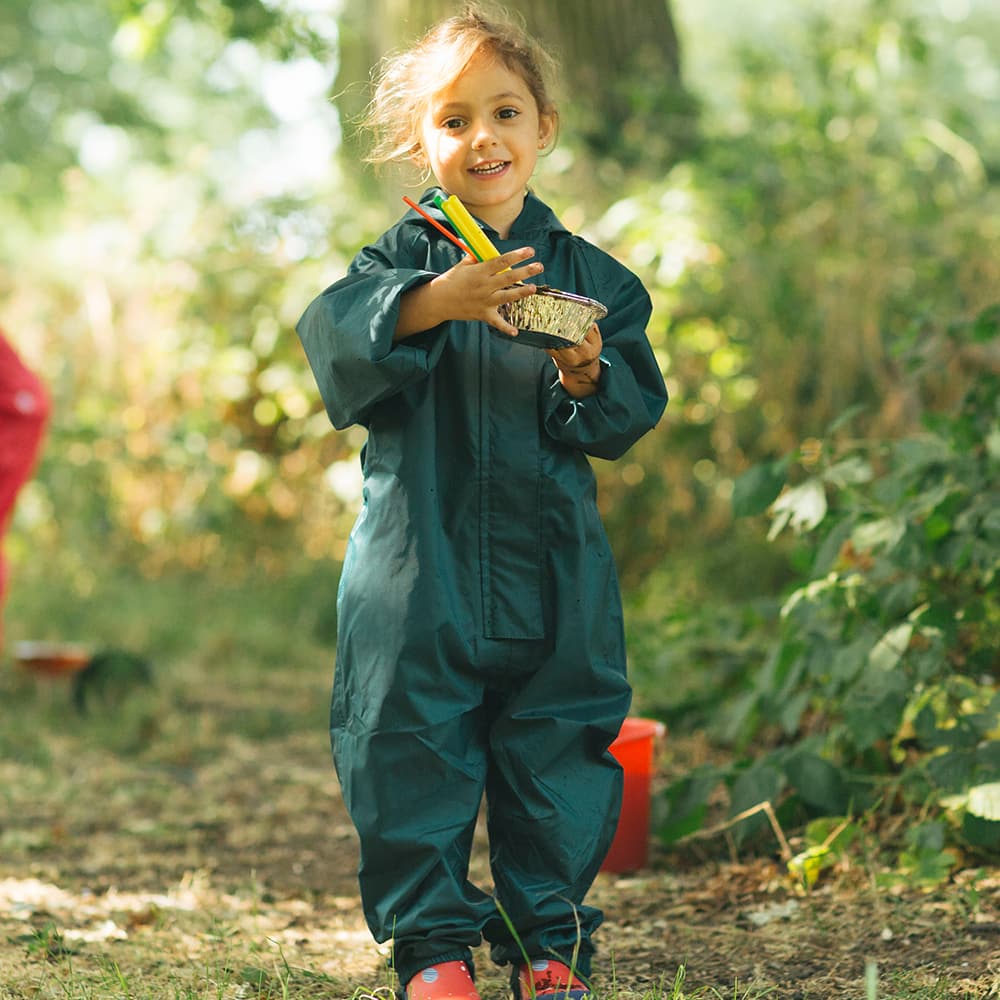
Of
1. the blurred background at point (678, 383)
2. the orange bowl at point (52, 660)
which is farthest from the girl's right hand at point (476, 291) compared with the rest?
the orange bowl at point (52, 660)

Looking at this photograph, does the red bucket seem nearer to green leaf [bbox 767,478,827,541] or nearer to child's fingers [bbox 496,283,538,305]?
green leaf [bbox 767,478,827,541]

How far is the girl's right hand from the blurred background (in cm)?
59

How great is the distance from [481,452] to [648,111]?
4.24 m

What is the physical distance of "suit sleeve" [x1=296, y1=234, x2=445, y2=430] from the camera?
1.97 metres

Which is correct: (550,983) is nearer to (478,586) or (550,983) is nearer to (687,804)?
(478,586)

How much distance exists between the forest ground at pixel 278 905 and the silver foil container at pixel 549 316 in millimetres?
985

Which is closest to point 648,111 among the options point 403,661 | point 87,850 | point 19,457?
point 19,457

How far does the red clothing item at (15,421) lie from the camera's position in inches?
135

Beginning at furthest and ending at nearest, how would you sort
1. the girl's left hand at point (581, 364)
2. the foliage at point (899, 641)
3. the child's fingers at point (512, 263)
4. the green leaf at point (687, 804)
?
1. the green leaf at point (687, 804)
2. the foliage at point (899, 641)
3. the girl's left hand at point (581, 364)
4. the child's fingers at point (512, 263)

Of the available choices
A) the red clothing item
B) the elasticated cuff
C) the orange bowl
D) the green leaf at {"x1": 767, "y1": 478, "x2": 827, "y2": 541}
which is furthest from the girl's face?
the orange bowl

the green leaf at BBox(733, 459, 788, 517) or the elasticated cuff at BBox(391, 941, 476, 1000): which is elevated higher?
the green leaf at BBox(733, 459, 788, 517)

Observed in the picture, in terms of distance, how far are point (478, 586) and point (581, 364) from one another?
37 cm

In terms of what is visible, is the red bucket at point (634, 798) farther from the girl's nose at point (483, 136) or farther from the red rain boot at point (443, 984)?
the girl's nose at point (483, 136)

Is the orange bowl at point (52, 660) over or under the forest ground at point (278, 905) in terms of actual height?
over
